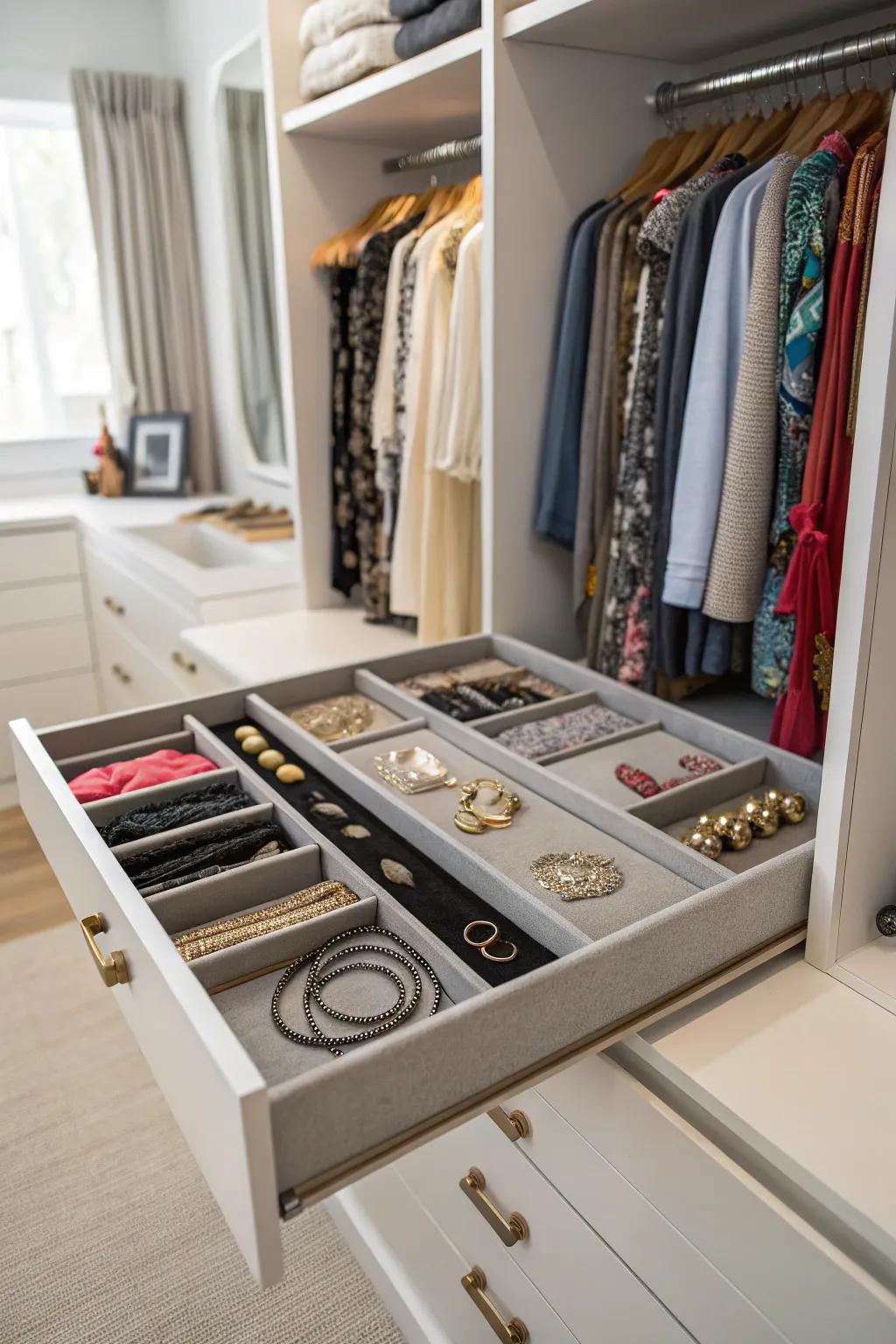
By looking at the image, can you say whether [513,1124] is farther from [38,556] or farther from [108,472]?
[108,472]

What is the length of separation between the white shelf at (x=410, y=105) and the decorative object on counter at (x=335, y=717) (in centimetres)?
104

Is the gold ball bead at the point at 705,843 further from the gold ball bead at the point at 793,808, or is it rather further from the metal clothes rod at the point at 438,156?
the metal clothes rod at the point at 438,156

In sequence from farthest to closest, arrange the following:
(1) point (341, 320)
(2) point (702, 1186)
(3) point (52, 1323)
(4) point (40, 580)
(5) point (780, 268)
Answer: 1. (4) point (40, 580)
2. (1) point (341, 320)
3. (3) point (52, 1323)
4. (5) point (780, 268)
5. (2) point (702, 1186)

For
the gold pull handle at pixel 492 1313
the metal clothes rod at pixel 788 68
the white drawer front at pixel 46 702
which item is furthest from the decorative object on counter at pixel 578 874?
the white drawer front at pixel 46 702

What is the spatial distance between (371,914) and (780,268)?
978 mm

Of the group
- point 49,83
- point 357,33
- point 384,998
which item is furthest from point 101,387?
point 384,998

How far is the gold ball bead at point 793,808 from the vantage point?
1.23 metres

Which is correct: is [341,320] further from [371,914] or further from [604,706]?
[371,914]

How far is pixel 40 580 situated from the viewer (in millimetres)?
3252

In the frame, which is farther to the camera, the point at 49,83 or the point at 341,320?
the point at 49,83

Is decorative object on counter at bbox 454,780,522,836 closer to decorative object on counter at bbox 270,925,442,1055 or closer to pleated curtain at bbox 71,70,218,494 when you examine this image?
decorative object on counter at bbox 270,925,442,1055

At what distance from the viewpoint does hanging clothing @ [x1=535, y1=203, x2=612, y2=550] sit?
5.38 ft

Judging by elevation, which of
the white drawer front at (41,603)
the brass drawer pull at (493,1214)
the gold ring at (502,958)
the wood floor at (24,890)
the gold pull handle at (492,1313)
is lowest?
the wood floor at (24,890)

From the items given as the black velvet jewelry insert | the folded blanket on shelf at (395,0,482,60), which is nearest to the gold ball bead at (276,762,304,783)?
the black velvet jewelry insert
